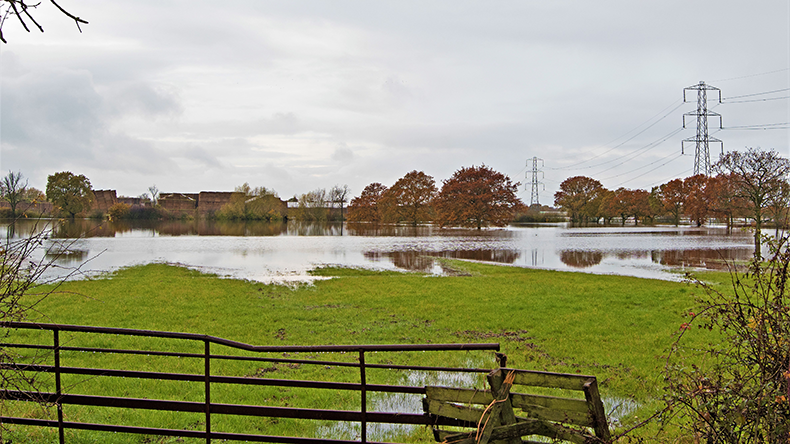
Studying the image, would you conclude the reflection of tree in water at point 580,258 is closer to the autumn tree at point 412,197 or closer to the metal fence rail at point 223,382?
the metal fence rail at point 223,382

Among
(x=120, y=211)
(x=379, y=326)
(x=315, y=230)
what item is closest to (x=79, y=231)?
(x=315, y=230)

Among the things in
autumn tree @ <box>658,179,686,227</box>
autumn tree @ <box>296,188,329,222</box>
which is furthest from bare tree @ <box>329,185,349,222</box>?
autumn tree @ <box>658,179,686,227</box>

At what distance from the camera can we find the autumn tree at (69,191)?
2933 inches

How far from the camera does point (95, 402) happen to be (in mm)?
3613

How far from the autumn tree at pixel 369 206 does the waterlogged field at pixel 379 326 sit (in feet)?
222

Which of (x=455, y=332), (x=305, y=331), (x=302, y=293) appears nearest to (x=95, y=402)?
(x=305, y=331)

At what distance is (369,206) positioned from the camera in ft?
286

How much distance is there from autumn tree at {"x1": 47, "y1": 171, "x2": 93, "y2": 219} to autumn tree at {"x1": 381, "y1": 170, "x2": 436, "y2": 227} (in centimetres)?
5042

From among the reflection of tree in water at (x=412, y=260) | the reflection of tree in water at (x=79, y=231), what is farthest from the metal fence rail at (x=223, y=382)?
the reflection of tree in water at (x=412, y=260)

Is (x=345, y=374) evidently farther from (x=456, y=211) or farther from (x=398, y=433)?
(x=456, y=211)

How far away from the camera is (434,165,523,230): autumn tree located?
58.9 meters

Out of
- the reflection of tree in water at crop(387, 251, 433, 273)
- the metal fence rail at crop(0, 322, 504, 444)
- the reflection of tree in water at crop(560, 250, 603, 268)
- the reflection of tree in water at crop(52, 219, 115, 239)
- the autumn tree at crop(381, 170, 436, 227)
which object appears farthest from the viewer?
the autumn tree at crop(381, 170, 436, 227)

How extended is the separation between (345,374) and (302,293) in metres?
8.35

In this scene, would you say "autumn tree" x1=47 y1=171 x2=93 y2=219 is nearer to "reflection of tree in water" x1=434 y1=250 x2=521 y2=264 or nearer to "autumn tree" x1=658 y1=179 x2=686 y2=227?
"reflection of tree in water" x1=434 y1=250 x2=521 y2=264
